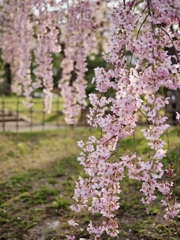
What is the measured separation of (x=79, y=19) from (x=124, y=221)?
309 centimetres

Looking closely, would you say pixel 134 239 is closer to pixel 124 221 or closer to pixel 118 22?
pixel 124 221

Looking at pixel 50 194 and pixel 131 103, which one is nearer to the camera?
pixel 131 103

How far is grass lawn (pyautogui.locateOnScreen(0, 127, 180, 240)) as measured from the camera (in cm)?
622

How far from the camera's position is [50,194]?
805cm

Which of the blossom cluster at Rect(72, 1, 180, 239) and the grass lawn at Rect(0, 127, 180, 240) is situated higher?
the blossom cluster at Rect(72, 1, 180, 239)

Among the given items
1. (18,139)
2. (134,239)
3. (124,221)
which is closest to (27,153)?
(18,139)

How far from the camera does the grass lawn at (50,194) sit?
6.22 meters

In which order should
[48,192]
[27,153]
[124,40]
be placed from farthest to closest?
[27,153]
[48,192]
[124,40]

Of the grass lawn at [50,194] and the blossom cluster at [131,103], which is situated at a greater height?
the blossom cluster at [131,103]

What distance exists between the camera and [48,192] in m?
8.09

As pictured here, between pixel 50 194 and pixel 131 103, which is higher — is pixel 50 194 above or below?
below

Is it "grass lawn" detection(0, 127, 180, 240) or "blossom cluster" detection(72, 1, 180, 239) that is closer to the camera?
"blossom cluster" detection(72, 1, 180, 239)

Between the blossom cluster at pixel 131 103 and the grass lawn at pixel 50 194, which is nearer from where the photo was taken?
the blossom cluster at pixel 131 103

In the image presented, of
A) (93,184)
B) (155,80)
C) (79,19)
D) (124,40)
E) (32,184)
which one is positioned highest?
(79,19)
